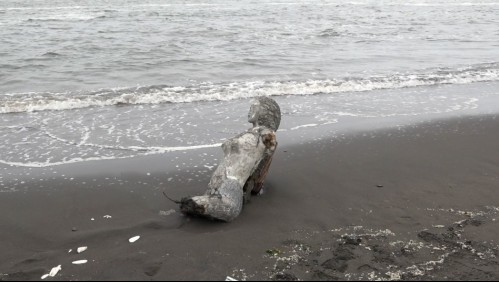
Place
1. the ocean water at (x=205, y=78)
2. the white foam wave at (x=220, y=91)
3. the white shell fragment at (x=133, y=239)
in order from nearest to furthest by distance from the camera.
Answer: the white shell fragment at (x=133, y=239) < the ocean water at (x=205, y=78) < the white foam wave at (x=220, y=91)

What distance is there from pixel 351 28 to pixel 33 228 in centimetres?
1649

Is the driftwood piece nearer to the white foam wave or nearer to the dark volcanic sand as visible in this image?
the dark volcanic sand

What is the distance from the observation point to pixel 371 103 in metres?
8.30

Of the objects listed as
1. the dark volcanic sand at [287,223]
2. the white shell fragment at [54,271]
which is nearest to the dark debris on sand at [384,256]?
the dark volcanic sand at [287,223]

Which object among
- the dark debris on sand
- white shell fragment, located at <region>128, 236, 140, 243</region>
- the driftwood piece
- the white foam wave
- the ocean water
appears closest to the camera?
the dark debris on sand

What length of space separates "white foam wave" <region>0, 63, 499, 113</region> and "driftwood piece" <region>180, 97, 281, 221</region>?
402 centimetres

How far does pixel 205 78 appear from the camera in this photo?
994 cm

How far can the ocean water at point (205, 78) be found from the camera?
660 centimetres

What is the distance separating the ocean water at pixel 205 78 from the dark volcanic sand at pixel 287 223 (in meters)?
1.18

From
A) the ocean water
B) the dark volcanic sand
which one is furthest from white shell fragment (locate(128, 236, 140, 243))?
the ocean water

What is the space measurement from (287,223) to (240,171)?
1.99ft

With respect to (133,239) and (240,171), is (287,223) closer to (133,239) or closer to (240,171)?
(240,171)

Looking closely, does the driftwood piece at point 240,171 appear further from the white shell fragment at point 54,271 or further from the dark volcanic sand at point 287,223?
the white shell fragment at point 54,271

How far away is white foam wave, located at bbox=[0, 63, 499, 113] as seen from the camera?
7953 mm
